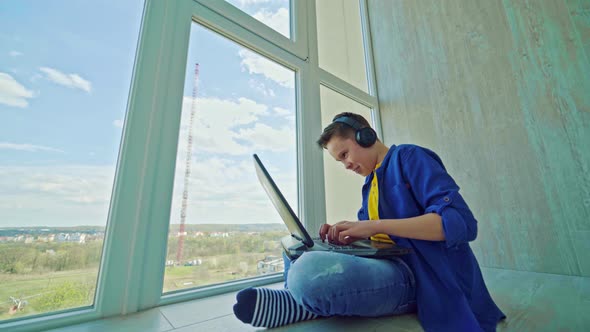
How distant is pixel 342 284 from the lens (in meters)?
0.55

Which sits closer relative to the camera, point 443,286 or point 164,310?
point 443,286

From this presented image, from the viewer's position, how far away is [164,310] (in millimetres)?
856

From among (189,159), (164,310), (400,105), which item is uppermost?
(400,105)

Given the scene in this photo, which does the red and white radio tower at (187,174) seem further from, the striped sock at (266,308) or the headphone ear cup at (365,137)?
the headphone ear cup at (365,137)

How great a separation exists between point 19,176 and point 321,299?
1.01 m

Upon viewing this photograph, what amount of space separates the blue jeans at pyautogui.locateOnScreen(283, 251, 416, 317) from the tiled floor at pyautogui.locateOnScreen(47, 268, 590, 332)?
0.42ft

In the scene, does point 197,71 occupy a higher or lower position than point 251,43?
lower

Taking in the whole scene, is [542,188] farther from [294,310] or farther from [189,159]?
[189,159]

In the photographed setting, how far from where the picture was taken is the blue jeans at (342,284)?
54 centimetres

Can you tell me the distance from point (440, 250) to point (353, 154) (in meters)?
0.42

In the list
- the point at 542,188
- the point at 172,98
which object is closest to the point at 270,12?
the point at 172,98

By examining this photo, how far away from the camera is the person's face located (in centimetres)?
92

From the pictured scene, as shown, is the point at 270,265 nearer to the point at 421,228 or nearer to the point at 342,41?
the point at 421,228

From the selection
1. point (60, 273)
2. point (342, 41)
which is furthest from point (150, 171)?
point (342, 41)
